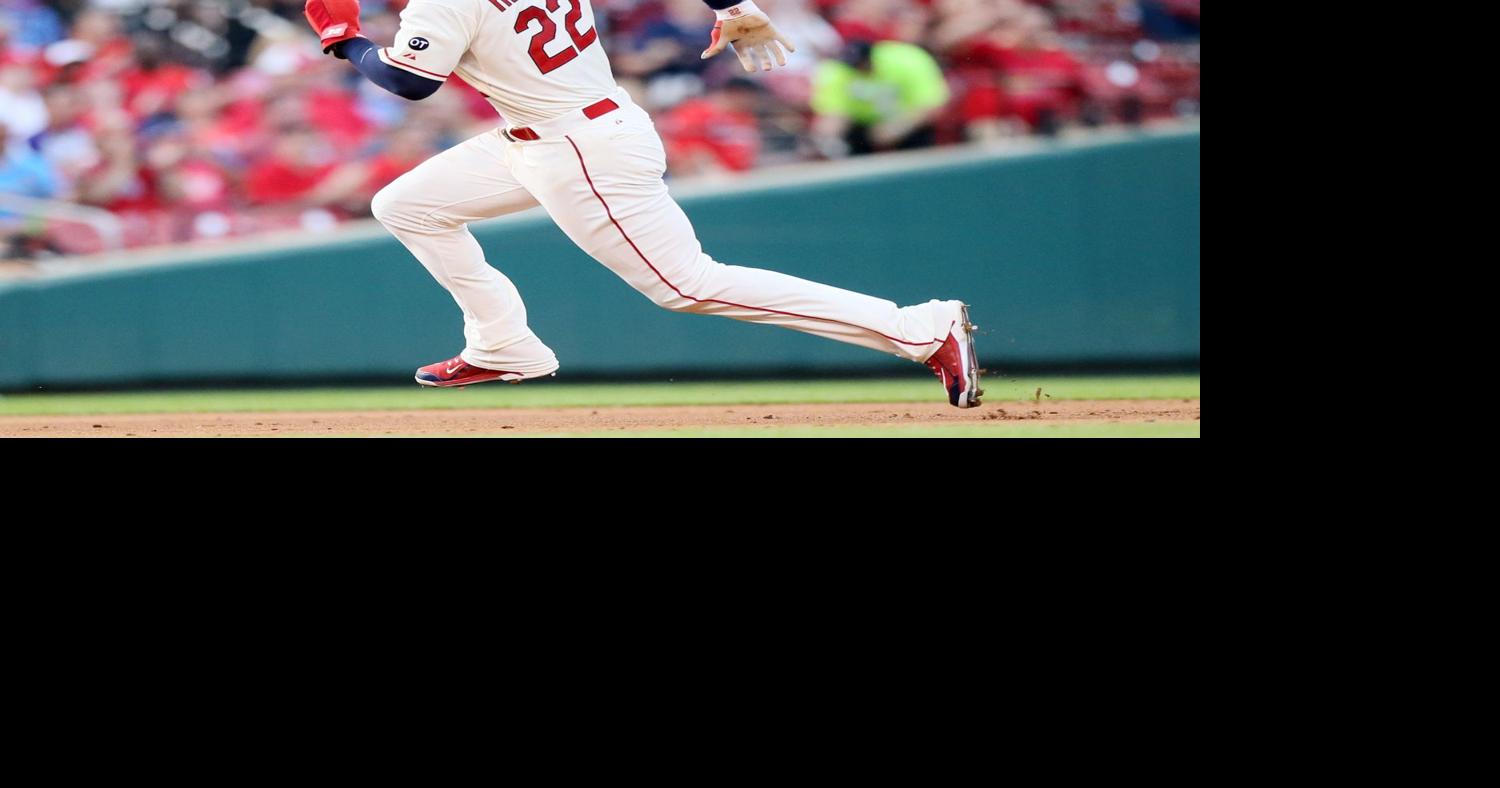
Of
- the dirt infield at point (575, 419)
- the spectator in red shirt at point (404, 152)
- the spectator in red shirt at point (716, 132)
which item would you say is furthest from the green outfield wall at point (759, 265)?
the dirt infield at point (575, 419)

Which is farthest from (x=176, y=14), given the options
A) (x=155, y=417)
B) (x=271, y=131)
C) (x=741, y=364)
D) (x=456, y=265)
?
(x=741, y=364)

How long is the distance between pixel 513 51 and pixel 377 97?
1.50 meters

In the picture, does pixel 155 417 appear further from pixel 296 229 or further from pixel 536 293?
pixel 536 293

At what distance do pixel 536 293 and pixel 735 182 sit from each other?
76cm

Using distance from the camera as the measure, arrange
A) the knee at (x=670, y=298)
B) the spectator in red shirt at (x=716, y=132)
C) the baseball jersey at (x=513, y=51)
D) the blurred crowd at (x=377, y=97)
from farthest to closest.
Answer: the spectator in red shirt at (x=716, y=132) → the blurred crowd at (x=377, y=97) → the knee at (x=670, y=298) → the baseball jersey at (x=513, y=51)

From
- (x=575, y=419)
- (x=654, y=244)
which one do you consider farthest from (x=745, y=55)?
(x=575, y=419)

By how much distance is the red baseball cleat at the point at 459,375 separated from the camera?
3.95 m

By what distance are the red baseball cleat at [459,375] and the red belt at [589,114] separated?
2.26 feet

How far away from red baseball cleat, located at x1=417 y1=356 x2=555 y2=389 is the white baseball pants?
3.5 inches

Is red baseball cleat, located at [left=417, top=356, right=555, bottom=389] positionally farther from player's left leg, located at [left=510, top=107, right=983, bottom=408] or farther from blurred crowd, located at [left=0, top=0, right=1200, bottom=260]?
blurred crowd, located at [left=0, top=0, right=1200, bottom=260]

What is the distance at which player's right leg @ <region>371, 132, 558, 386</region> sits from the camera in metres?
3.72

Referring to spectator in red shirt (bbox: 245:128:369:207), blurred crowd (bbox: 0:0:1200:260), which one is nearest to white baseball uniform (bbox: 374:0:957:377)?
blurred crowd (bbox: 0:0:1200:260)

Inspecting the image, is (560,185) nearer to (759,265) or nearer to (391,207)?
(391,207)

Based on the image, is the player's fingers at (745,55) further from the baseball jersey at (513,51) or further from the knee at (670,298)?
the knee at (670,298)
